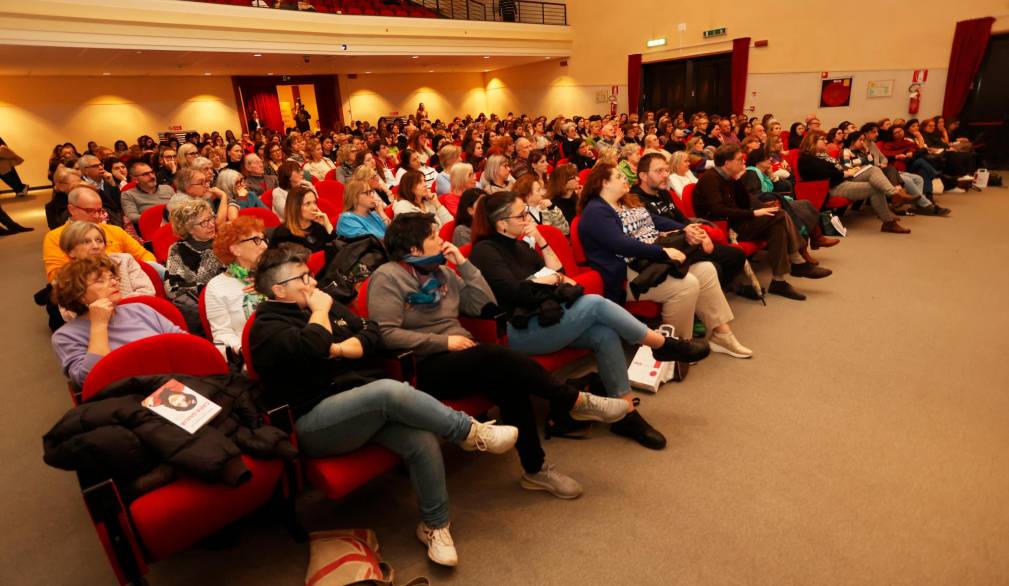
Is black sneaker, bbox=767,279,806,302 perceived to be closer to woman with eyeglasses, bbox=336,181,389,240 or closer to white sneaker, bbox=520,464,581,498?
white sneaker, bbox=520,464,581,498

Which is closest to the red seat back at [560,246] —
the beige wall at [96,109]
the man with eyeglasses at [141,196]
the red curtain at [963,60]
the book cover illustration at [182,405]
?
the book cover illustration at [182,405]

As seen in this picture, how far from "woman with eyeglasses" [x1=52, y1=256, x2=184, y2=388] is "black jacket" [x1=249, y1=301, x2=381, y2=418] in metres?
0.63

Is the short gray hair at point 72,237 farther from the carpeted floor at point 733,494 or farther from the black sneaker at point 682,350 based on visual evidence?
the black sneaker at point 682,350

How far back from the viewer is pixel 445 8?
16156mm

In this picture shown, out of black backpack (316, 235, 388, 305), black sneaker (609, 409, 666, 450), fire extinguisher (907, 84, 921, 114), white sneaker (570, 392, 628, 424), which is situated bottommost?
black sneaker (609, 409, 666, 450)

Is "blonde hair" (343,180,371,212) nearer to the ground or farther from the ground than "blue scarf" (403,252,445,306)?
farther from the ground

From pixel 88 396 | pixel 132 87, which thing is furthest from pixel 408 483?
pixel 132 87

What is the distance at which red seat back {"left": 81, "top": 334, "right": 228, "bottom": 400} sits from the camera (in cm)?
175

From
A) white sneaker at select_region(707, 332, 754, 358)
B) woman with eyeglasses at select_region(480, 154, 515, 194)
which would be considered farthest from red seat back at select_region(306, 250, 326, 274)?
white sneaker at select_region(707, 332, 754, 358)

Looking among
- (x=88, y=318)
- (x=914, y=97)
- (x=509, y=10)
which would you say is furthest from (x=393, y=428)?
(x=509, y=10)

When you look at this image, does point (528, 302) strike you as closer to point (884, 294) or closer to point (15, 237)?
point (884, 294)

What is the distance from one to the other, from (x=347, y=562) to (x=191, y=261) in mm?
1890

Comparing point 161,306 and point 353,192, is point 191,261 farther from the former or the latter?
point 353,192

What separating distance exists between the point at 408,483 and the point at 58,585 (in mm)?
1240
